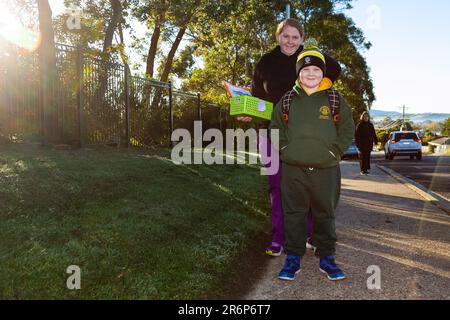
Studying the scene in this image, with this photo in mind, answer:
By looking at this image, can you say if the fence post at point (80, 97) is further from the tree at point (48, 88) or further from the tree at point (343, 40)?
the tree at point (343, 40)

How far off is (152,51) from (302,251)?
20.5 m

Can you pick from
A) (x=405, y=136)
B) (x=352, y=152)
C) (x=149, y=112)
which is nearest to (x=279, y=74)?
(x=149, y=112)

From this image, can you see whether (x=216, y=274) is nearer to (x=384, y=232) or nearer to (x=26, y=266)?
(x=26, y=266)

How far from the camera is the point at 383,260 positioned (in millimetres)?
4098

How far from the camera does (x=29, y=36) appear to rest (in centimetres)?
991

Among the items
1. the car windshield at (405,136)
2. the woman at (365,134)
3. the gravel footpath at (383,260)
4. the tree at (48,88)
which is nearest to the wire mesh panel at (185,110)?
the tree at (48,88)

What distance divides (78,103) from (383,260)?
7778mm

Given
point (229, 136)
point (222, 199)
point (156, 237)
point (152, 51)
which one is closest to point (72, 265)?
point (156, 237)

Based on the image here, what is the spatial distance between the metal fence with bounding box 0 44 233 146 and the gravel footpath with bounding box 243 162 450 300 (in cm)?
623

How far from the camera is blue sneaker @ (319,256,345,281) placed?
3.54 metres

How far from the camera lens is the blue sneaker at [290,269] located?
3.57 meters

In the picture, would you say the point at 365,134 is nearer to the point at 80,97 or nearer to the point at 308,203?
the point at 80,97

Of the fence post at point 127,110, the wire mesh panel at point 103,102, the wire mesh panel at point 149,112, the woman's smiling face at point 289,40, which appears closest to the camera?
the woman's smiling face at point 289,40

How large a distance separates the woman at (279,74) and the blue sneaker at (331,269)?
663 mm
